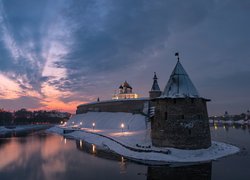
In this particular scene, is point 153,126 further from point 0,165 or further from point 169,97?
point 0,165

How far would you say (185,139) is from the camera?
22734mm

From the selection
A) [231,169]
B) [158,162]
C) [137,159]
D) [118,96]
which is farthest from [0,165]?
[118,96]

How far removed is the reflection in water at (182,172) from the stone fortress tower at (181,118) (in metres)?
4.47

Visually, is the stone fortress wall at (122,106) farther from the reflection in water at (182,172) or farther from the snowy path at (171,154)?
the reflection in water at (182,172)

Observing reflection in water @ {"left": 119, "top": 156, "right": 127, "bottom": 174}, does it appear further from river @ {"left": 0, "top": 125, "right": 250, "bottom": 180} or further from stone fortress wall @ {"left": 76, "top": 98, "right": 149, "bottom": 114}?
stone fortress wall @ {"left": 76, "top": 98, "right": 149, "bottom": 114}

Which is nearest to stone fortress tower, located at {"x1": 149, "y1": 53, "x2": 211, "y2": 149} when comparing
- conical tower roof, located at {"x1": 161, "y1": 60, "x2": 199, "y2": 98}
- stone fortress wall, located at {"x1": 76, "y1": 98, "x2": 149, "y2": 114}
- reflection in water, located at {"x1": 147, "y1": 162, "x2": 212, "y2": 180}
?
conical tower roof, located at {"x1": 161, "y1": 60, "x2": 199, "y2": 98}

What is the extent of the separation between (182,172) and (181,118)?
7.06 m

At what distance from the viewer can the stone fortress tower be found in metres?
22.9

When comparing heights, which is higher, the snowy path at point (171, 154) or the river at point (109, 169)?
the snowy path at point (171, 154)

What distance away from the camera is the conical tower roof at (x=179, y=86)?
23.4 m

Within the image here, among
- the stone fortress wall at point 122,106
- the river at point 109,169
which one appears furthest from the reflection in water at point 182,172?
the stone fortress wall at point 122,106

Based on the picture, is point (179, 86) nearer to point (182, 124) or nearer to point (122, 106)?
point (182, 124)

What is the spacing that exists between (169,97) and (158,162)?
592 centimetres

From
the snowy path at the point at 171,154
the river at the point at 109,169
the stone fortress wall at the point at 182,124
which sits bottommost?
the river at the point at 109,169
